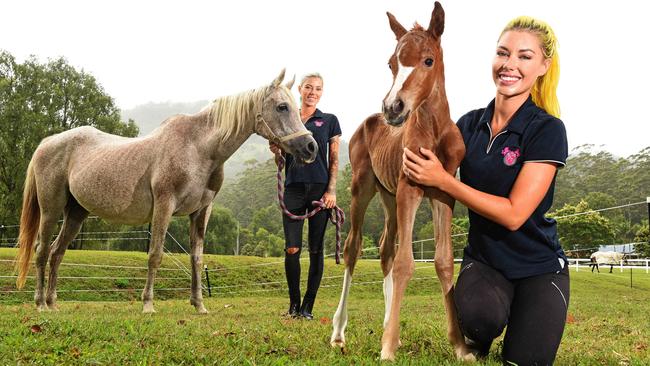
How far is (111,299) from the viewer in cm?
1311

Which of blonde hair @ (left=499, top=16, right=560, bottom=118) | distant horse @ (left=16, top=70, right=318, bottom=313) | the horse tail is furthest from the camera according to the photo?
the horse tail

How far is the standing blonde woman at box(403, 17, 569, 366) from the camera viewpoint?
9.58 ft

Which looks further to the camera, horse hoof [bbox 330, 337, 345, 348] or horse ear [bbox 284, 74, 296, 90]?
horse ear [bbox 284, 74, 296, 90]

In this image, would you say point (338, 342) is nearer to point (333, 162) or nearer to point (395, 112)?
point (395, 112)

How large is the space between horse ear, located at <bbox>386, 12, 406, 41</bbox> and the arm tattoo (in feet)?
10.9

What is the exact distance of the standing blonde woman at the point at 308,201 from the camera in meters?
6.42

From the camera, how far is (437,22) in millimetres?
3066

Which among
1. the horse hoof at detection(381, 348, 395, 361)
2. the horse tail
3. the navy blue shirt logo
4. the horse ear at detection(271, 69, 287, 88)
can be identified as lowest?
the horse hoof at detection(381, 348, 395, 361)

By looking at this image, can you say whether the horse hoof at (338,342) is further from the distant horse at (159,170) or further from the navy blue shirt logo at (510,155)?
the distant horse at (159,170)

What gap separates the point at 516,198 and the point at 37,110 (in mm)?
30665

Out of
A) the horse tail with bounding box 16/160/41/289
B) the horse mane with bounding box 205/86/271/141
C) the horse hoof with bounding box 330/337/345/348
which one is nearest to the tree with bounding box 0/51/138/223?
the horse tail with bounding box 16/160/41/289

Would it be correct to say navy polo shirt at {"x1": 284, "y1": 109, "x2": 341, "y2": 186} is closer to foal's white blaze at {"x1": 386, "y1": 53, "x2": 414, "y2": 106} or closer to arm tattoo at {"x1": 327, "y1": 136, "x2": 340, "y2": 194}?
arm tattoo at {"x1": 327, "y1": 136, "x2": 340, "y2": 194}

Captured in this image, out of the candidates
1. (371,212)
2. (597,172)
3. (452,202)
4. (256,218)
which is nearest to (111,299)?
(452,202)

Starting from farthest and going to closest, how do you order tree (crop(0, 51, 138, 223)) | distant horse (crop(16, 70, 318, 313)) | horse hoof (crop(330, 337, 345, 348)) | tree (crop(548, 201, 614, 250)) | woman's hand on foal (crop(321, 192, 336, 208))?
tree (crop(548, 201, 614, 250)) < tree (crop(0, 51, 138, 223)) < distant horse (crop(16, 70, 318, 313)) < woman's hand on foal (crop(321, 192, 336, 208)) < horse hoof (crop(330, 337, 345, 348))
